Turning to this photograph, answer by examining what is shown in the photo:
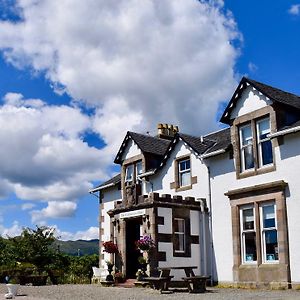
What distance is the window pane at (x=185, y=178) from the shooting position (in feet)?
83.0

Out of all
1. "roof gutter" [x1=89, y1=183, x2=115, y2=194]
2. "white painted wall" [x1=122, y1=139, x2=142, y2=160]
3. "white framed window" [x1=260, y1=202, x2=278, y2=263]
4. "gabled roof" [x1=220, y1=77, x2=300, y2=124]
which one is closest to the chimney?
"white painted wall" [x1=122, y1=139, x2=142, y2=160]

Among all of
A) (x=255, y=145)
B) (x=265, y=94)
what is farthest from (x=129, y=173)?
(x=265, y=94)

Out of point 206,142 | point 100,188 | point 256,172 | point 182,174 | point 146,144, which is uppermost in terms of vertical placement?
point 146,144

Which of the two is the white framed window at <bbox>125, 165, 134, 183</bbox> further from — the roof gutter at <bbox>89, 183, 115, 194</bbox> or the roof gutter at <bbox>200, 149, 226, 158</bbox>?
the roof gutter at <bbox>200, 149, 226, 158</bbox>

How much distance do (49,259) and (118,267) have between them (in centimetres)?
712

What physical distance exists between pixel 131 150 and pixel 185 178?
4.42m

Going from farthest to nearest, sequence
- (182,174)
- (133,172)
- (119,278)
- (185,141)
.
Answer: (133,172) → (182,174) → (185,141) → (119,278)

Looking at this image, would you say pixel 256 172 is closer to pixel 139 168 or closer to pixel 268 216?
pixel 268 216

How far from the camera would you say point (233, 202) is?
22156 millimetres

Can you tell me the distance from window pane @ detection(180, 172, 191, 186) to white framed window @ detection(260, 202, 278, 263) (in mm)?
5081

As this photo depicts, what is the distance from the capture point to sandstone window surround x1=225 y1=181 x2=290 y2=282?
65.2ft

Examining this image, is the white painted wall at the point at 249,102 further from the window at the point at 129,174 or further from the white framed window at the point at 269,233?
the window at the point at 129,174

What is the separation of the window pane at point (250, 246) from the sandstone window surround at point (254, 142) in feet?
7.91

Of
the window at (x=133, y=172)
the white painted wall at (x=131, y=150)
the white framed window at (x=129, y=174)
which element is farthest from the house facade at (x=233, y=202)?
the white framed window at (x=129, y=174)
